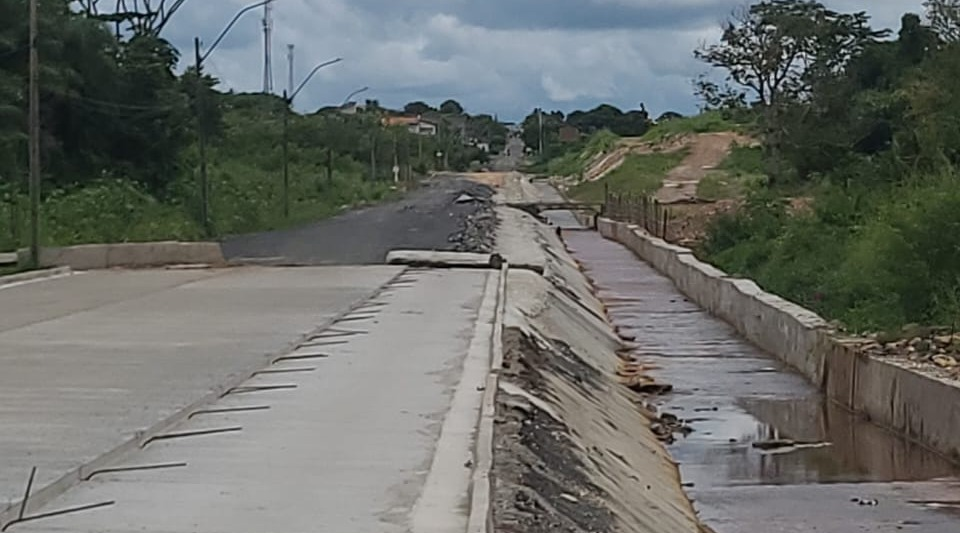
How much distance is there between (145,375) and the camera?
15.0 meters

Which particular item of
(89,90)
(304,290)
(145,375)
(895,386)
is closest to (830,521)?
(895,386)

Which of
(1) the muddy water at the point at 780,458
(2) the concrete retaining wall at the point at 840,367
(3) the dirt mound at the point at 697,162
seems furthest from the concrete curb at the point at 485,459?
(3) the dirt mound at the point at 697,162

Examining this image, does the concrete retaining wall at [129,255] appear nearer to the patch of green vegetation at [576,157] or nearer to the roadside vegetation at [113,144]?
the roadside vegetation at [113,144]

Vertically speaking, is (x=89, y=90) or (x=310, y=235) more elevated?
(x=89, y=90)

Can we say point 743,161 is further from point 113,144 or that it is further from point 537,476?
point 537,476

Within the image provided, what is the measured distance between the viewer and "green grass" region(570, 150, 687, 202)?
98.9 meters

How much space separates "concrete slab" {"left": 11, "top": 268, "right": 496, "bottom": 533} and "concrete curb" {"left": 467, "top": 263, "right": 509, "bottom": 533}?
8 centimetres

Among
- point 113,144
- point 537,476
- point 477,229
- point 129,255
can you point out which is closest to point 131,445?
point 537,476

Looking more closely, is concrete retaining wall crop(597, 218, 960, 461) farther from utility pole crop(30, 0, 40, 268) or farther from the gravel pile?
utility pole crop(30, 0, 40, 268)

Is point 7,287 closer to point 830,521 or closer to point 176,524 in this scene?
point 830,521

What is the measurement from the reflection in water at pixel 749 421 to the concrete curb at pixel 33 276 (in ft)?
34.3

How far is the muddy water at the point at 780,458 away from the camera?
1534 centimetres

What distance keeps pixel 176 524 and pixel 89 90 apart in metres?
45.2

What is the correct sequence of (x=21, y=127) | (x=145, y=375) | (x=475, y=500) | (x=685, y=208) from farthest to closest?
1. (x=685, y=208)
2. (x=21, y=127)
3. (x=145, y=375)
4. (x=475, y=500)
